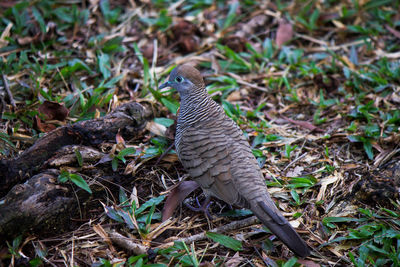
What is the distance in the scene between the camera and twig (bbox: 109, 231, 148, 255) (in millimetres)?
3688

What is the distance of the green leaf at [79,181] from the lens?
3.92 m

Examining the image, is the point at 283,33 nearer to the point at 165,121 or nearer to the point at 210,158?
the point at 165,121

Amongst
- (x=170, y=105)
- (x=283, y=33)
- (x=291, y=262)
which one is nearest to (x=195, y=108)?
(x=170, y=105)

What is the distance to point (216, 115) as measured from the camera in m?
4.51

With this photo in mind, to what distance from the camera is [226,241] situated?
12.5 feet

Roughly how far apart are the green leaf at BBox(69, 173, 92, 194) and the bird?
1008 millimetres

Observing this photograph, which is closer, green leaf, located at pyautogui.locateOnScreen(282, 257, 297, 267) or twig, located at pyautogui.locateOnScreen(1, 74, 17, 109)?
green leaf, located at pyautogui.locateOnScreen(282, 257, 297, 267)

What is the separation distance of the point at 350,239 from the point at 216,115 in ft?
6.18

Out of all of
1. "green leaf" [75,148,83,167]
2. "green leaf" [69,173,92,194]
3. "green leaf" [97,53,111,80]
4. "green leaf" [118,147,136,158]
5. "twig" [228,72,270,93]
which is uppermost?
"green leaf" [97,53,111,80]

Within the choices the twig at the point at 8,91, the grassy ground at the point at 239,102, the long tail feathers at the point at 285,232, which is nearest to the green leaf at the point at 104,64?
the grassy ground at the point at 239,102

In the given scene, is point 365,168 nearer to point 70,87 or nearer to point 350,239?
point 350,239

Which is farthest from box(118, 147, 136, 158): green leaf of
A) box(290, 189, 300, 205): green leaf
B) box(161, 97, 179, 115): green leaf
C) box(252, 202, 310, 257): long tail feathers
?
box(290, 189, 300, 205): green leaf

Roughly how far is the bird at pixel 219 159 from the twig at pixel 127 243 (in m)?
0.86

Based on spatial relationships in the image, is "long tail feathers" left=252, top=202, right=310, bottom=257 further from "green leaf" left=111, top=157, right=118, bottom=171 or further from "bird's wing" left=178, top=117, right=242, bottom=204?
"green leaf" left=111, top=157, right=118, bottom=171
